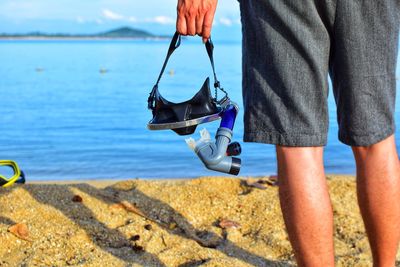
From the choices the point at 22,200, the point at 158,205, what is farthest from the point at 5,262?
the point at 158,205

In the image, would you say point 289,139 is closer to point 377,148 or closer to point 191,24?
point 377,148

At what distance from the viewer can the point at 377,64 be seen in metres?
2.13

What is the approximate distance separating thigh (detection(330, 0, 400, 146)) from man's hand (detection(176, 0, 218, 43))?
447 mm

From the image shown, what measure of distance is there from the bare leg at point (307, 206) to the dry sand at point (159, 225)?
832mm

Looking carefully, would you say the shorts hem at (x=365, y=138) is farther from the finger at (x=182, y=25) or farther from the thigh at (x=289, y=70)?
the finger at (x=182, y=25)

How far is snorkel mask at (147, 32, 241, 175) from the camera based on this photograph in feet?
7.47

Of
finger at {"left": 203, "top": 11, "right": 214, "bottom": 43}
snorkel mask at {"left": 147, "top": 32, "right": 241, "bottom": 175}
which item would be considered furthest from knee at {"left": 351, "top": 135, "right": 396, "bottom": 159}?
finger at {"left": 203, "top": 11, "right": 214, "bottom": 43}

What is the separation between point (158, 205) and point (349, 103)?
1.90m

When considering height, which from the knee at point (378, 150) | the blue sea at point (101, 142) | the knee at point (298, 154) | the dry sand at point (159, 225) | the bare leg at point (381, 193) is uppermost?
the knee at point (298, 154)

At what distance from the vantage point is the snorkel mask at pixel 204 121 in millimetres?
2277

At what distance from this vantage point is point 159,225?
3.50 metres

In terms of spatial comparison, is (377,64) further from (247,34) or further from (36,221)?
(36,221)

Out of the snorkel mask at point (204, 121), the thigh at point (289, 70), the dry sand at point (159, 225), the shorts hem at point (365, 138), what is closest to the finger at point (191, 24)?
the snorkel mask at point (204, 121)

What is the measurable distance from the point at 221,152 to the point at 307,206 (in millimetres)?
366
